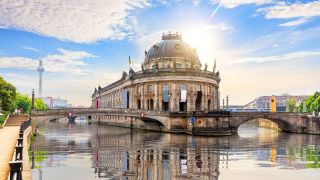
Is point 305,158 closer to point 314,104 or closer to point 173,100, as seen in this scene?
point 173,100

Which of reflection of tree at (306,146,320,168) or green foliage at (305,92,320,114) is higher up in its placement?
green foliage at (305,92,320,114)

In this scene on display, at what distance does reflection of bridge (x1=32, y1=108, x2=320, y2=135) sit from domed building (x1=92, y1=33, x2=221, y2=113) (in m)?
4.52

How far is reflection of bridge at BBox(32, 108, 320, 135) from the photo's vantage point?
71.0 m

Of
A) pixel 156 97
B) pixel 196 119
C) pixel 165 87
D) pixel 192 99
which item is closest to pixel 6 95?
pixel 156 97

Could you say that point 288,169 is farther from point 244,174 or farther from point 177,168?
point 177,168

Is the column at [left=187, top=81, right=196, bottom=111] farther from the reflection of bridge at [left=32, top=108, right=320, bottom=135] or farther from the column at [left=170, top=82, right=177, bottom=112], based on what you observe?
the reflection of bridge at [left=32, top=108, right=320, bottom=135]

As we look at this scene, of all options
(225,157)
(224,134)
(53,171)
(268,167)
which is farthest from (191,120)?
(53,171)

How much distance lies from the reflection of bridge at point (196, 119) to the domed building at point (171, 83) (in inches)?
178

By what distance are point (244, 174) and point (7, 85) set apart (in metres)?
69.8

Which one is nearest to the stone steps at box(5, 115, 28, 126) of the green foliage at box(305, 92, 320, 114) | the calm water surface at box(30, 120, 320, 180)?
the calm water surface at box(30, 120, 320, 180)

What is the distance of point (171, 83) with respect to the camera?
92.2 meters

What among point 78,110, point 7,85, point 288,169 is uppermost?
point 7,85

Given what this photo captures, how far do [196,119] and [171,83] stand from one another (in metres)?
21.3

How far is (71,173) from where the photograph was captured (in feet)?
90.0
